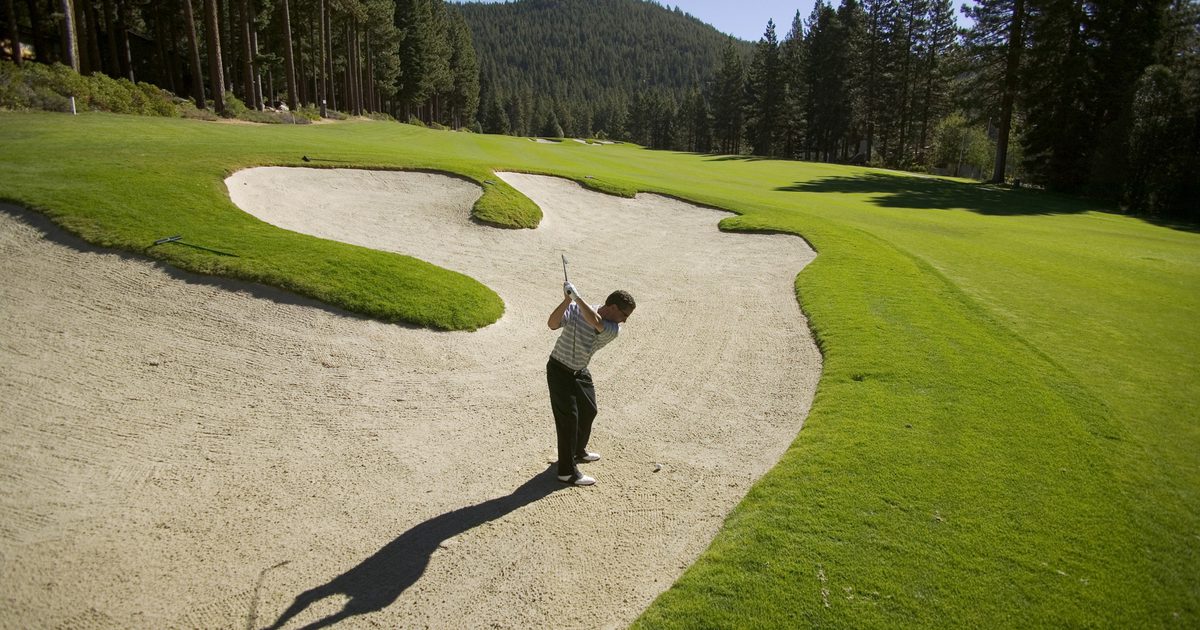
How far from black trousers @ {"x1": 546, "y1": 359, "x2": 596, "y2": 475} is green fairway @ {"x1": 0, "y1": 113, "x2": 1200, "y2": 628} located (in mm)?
1805

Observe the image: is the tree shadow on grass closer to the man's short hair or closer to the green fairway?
the green fairway

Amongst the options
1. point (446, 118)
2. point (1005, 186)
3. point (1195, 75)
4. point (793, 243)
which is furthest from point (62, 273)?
point (446, 118)

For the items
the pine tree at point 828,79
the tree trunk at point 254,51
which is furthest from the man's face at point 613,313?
the pine tree at point 828,79

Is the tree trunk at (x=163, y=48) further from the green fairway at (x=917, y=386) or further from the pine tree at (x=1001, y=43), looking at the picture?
the pine tree at (x=1001, y=43)

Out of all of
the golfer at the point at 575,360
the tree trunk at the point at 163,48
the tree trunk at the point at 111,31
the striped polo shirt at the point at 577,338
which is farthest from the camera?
the tree trunk at the point at 163,48

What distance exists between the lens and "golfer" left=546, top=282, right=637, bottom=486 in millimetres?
5906

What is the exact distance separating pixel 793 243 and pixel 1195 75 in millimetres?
28625

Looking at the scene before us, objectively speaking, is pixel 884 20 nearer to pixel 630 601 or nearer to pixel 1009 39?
pixel 1009 39

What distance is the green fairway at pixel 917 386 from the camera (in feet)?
15.6

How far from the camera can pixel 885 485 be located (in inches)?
236

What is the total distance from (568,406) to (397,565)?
209 cm

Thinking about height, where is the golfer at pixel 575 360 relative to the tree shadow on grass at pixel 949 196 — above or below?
below

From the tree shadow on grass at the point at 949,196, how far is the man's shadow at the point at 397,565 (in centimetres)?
2559

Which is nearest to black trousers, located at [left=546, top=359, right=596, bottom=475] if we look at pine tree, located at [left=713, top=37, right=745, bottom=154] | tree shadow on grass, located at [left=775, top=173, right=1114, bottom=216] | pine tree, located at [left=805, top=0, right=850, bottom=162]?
tree shadow on grass, located at [left=775, top=173, right=1114, bottom=216]
